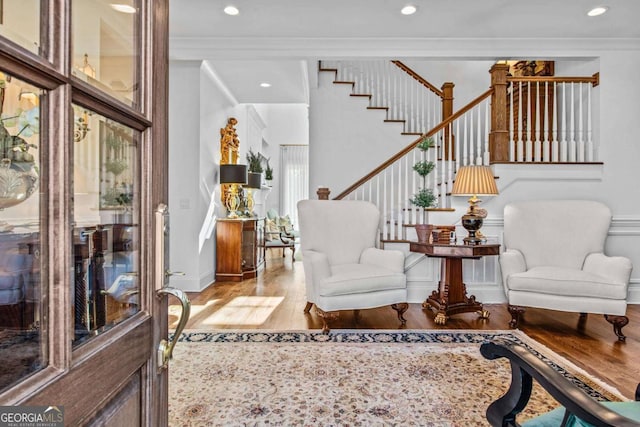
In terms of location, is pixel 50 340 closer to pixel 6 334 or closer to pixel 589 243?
pixel 6 334

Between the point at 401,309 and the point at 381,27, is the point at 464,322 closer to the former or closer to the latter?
the point at 401,309

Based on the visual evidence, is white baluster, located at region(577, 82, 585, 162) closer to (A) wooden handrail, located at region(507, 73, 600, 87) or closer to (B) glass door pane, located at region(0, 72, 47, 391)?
(A) wooden handrail, located at region(507, 73, 600, 87)

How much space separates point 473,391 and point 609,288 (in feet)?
5.52

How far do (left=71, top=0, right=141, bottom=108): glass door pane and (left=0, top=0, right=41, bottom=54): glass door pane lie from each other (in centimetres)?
6

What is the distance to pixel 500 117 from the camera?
13.1 feet

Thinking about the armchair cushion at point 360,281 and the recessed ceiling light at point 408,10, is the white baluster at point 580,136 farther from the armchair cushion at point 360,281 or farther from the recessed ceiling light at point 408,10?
the armchair cushion at point 360,281

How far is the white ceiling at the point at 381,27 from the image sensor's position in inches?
123

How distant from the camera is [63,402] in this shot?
1.51 feet

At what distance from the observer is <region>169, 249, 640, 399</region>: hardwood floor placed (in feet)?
7.70

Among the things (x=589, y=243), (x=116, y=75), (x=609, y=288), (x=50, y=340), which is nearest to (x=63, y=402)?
(x=50, y=340)

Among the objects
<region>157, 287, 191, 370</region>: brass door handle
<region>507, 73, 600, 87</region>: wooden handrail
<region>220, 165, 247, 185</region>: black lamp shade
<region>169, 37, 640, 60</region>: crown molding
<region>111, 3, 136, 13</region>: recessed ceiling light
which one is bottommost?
<region>157, 287, 191, 370</region>: brass door handle

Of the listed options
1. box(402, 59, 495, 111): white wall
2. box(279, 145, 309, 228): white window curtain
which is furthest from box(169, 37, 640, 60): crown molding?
box(279, 145, 309, 228): white window curtain

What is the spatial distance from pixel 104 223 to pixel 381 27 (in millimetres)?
3543

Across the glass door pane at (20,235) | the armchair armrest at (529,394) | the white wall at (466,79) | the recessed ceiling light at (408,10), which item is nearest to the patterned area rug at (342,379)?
the armchair armrest at (529,394)
